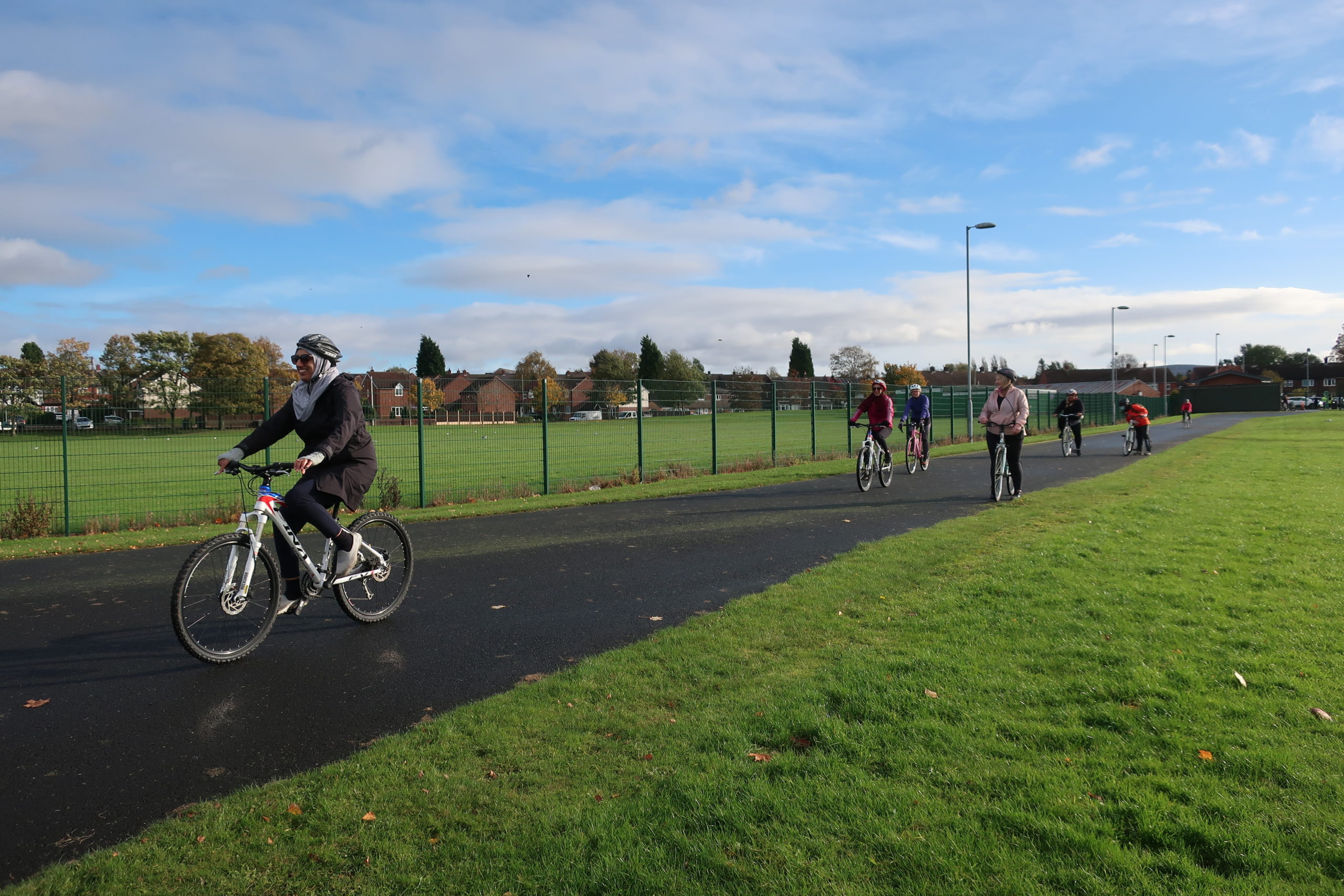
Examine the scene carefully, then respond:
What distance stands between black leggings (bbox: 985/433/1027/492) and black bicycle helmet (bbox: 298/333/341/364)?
383 inches

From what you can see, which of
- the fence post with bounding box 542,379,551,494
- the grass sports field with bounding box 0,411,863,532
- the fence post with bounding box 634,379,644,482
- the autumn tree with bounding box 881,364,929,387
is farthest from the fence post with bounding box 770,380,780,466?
the autumn tree with bounding box 881,364,929,387

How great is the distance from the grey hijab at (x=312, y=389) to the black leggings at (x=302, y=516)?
50cm

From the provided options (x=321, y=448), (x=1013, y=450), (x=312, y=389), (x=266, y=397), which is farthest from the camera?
(x=266, y=397)

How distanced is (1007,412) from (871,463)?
302cm

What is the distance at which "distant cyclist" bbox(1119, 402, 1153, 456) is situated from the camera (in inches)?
877

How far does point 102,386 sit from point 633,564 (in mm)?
9564

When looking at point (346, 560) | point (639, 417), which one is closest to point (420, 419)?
point (639, 417)

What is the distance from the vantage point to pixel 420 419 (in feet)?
46.7

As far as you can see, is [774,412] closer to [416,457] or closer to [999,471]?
[999,471]

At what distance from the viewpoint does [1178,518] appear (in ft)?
32.1

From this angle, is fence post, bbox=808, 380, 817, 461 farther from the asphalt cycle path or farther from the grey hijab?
the grey hijab

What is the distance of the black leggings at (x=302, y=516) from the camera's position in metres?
5.35

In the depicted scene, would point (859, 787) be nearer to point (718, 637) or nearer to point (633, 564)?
point (718, 637)

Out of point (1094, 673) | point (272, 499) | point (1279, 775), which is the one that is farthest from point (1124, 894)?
point (272, 499)
